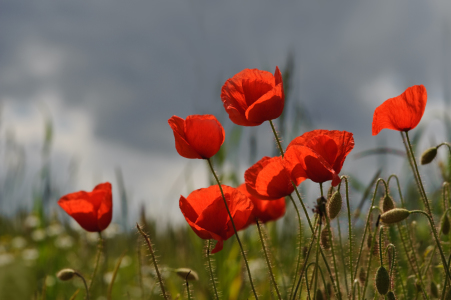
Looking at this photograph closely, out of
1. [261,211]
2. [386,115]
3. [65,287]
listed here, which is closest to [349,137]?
[386,115]

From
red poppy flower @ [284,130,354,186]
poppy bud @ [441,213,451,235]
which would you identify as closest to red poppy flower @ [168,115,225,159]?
red poppy flower @ [284,130,354,186]

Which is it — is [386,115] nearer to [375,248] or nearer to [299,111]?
[375,248]

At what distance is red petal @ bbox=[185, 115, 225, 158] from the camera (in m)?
1.34

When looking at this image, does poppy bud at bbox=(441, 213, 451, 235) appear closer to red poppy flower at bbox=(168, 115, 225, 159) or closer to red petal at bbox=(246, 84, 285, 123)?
red petal at bbox=(246, 84, 285, 123)

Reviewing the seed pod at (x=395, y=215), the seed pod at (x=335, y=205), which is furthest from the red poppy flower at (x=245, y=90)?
the seed pod at (x=395, y=215)

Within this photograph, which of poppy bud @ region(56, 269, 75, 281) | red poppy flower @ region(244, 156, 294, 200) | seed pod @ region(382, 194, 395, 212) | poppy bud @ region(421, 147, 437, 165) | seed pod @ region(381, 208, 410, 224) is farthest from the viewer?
poppy bud @ region(56, 269, 75, 281)

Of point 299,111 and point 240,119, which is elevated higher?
point 299,111

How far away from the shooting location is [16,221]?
6.70m

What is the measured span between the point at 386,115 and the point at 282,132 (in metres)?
1.54

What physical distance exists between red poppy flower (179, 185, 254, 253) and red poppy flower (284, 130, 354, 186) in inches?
7.6

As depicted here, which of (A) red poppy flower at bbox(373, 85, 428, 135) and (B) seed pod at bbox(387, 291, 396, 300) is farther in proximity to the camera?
(A) red poppy flower at bbox(373, 85, 428, 135)

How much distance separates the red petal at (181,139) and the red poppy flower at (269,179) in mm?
194

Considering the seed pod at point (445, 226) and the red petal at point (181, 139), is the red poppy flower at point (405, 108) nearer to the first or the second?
the seed pod at point (445, 226)

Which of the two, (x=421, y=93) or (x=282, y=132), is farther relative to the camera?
(x=282, y=132)
